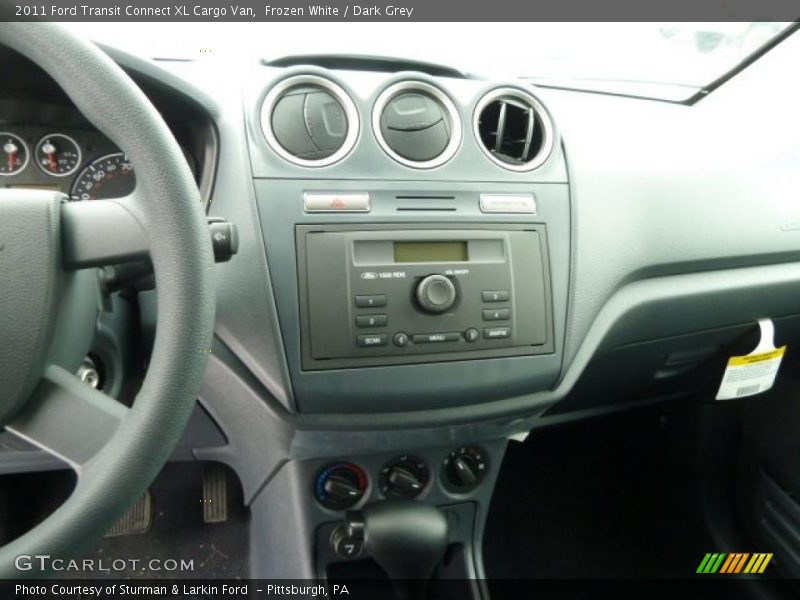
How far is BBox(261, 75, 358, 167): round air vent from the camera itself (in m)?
0.82

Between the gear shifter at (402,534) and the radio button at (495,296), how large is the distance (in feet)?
1.10

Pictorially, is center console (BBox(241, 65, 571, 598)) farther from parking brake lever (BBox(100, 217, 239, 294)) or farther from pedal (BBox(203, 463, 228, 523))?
pedal (BBox(203, 463, 228, 523))

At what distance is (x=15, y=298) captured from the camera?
561 mm

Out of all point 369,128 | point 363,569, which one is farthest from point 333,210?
point 363,569

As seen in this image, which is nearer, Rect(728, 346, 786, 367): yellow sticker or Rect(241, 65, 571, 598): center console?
Rect(241, 65, 571, 598): center console

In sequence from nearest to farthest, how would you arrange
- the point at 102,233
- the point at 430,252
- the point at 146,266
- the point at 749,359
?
1. the point at 102,233
2. the point at 146,266
3. the point at 430,252
4. the point at 749,359

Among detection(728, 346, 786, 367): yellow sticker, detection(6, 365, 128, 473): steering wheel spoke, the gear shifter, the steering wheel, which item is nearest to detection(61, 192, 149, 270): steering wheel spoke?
the steering wheel

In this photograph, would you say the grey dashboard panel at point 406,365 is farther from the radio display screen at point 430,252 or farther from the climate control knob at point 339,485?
the climate control knob at point 339,485

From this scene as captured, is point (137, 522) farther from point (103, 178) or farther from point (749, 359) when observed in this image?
point (749, 359)

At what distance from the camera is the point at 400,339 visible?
0.83m

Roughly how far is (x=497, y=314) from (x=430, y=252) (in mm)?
122

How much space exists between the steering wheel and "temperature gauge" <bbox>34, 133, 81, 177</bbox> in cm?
30

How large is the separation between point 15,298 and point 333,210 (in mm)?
371
